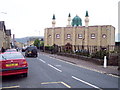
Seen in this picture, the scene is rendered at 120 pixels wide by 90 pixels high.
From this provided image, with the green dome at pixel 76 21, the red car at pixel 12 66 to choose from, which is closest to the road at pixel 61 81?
the red car at pixel 12 66

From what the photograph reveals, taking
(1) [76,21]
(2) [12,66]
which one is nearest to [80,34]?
(1) [76,21]

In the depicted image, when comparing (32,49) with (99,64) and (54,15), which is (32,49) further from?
(54,15)

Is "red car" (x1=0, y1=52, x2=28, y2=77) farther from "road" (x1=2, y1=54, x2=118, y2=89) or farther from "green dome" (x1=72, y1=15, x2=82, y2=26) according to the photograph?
"green dome" (x1=72, y1=15, x2=82, y2=26)

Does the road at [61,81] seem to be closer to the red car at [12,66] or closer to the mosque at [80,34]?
the red car at [12,66]

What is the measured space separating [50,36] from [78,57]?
3343 cm

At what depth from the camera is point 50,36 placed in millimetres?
53469

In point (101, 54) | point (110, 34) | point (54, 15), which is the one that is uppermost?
point (54, 15)

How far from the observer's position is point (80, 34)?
157 ft

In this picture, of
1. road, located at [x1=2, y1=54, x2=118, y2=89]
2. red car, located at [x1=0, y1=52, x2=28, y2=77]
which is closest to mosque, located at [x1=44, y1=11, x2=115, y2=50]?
road, located at [x1=2, y1=54, x2=118, y2=89]

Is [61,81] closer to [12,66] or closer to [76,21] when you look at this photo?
[12,66]

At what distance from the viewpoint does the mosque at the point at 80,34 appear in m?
44.0

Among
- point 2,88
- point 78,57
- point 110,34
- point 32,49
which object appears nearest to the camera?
point 2,88

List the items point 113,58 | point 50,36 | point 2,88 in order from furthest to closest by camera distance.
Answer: point 50,36
point 113,58
point 2,88

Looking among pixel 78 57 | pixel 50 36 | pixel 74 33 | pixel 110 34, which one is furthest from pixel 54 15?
pixel 78 57
